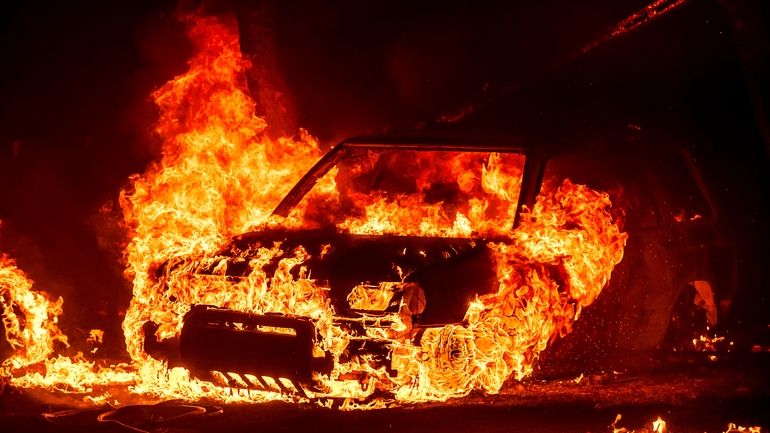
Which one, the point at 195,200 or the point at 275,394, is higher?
the point at 195,200

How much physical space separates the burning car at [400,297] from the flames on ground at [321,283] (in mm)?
12

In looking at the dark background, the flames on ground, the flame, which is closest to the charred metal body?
the flames on ground

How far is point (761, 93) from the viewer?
8.88 meters

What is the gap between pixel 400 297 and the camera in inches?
217

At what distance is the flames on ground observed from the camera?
5.66 metres

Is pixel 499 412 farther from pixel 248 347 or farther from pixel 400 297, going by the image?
pixel 248 347

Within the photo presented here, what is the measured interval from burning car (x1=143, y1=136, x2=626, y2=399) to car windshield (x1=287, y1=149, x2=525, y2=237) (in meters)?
0.04

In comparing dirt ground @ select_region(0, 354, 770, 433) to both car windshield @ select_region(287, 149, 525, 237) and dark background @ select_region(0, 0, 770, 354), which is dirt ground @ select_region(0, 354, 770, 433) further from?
dark background @ select_region(0, 0, 770, 354)

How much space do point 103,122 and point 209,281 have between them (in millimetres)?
6325

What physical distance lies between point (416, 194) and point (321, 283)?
1.94 metres

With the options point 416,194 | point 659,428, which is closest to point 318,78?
point 416,194

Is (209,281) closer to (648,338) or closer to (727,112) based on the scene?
(648,338)

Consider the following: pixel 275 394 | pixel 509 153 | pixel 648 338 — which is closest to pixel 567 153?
pixel 509 153

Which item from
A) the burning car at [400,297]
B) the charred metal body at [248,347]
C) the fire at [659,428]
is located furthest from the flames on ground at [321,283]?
the fire at [659,428]
